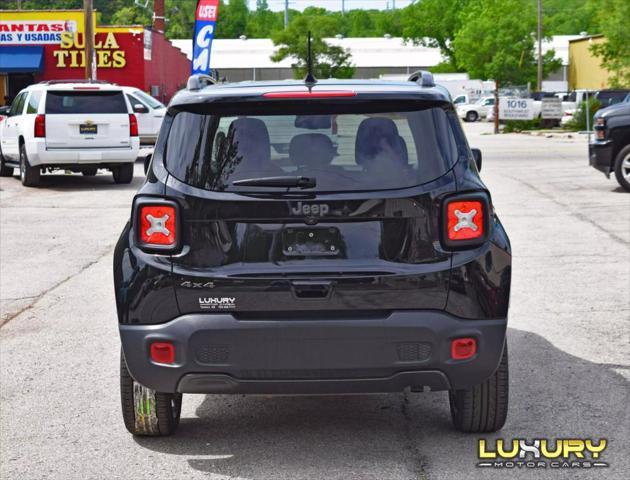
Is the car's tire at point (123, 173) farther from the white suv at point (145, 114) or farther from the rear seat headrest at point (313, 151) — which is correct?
the rear seat headrest at point (313, 151)

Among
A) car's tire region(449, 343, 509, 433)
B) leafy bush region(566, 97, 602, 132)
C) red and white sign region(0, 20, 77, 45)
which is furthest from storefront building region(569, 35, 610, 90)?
car's tire region(449, 343, 509, 433)

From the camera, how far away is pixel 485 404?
224 inches

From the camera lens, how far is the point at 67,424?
6.16 metres

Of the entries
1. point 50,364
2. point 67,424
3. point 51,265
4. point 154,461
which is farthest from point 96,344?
point 51,265

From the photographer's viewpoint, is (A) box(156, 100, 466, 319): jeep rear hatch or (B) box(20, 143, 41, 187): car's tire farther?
(B) box(20, 143, 41, 187): car's tire

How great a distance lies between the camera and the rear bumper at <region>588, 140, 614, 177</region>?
742 inches

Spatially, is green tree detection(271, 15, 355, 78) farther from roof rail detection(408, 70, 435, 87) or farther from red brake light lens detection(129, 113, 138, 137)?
roof rail detection(408, 70, 435, 87)

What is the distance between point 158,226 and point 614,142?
48.1 feet

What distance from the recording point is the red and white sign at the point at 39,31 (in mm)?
50469

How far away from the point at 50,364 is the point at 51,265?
4.61m

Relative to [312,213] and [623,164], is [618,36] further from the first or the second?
[312,213]

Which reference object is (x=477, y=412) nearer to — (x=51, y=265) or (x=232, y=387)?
(x=232, y=387)

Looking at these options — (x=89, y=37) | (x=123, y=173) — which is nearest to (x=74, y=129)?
(x=123, y=173)

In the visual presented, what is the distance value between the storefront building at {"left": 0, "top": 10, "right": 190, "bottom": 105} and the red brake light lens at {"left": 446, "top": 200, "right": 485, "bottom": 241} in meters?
45.4
